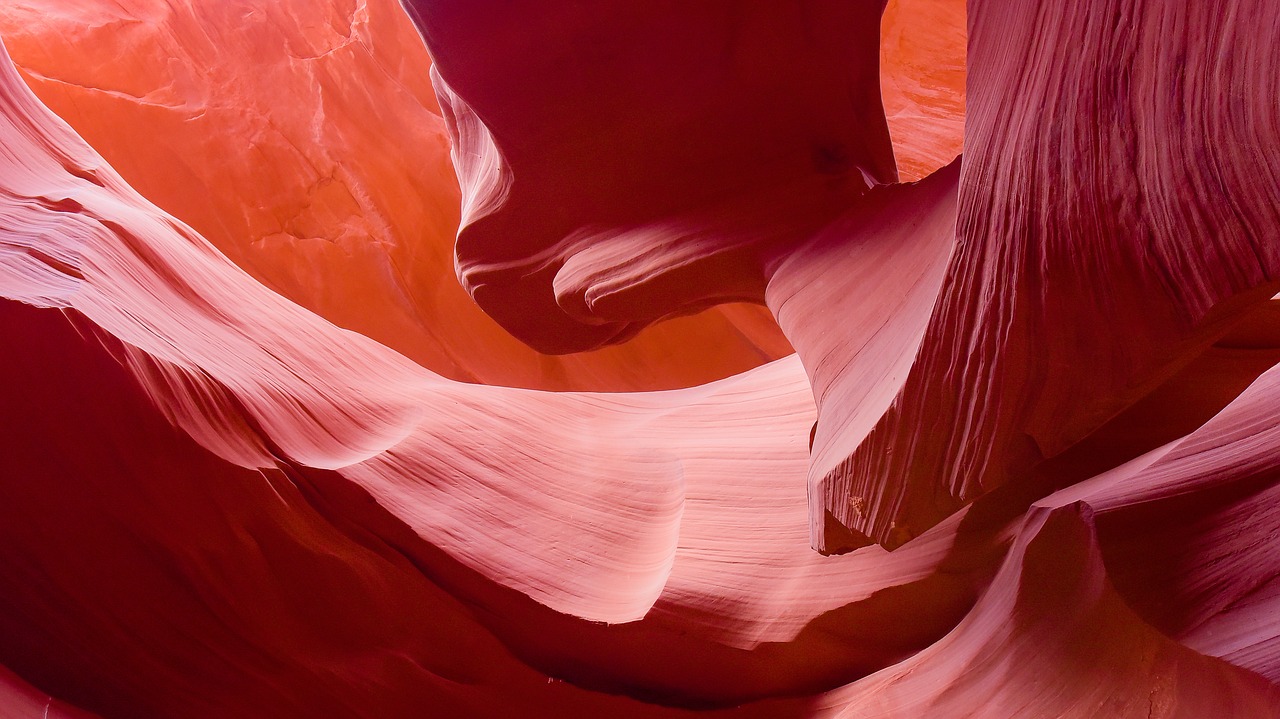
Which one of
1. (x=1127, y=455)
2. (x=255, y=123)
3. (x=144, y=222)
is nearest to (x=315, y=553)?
(x=144, y=222)

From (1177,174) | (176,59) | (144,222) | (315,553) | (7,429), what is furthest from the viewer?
(176,59)

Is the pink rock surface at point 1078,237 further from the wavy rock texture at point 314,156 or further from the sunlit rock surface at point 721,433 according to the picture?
the wavy rock texture at point 314,156

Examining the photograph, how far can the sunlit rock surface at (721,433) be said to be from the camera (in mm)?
705

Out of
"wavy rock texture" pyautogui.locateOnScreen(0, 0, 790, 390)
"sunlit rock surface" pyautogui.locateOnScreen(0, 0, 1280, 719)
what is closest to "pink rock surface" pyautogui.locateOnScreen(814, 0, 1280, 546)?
"sunlit rock surface" pyautogui.locateOnScreen(0, 0, 1280, 719)

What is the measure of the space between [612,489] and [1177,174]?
0.84 meters

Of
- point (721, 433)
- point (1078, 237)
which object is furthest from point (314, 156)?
point (1078, 237)

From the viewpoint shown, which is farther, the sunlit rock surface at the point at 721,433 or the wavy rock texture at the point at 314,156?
the wavy rock texture at the point at 314,156

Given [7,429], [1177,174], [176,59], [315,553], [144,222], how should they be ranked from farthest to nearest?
1. [176,59]
2. [144,222]
3. [315,553]
4. [7,429]
5. [1177,174]

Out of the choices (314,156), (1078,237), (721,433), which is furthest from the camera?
(314,156)

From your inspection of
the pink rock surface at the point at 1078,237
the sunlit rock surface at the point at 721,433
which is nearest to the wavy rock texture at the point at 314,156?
the sunlit rock surface at the point at 721,433

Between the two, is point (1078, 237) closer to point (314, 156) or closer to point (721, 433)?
point (721, 433)

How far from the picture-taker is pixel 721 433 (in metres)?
1.48

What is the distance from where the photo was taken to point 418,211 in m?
2.89

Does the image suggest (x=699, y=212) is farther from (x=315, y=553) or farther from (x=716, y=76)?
(x=315, y=553)
